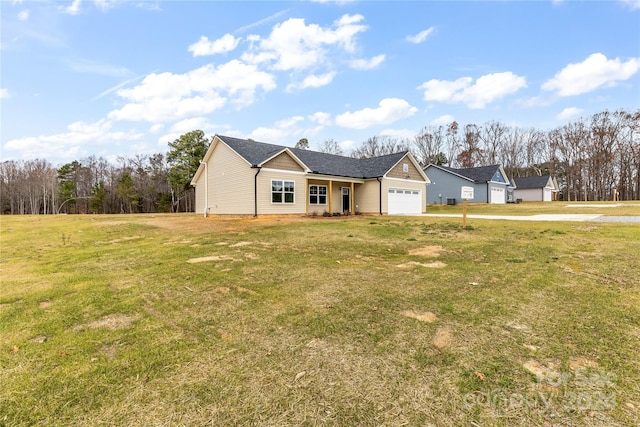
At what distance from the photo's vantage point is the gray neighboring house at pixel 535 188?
46031 mm

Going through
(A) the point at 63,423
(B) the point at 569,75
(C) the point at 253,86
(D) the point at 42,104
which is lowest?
(A) the point at 63,423

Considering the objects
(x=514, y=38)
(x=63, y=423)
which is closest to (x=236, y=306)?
(x=63, y=423)

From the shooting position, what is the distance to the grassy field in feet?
6.56

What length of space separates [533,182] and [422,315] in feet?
181

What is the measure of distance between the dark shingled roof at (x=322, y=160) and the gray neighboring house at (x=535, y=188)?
118ft

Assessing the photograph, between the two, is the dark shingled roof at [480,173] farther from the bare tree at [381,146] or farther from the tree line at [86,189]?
the tree line at [86,189]

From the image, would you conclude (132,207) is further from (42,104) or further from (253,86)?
(253,86)

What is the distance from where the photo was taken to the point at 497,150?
52938 millimetres

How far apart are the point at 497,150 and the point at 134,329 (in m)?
61.7

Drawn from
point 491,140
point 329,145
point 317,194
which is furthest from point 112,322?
point 491,140

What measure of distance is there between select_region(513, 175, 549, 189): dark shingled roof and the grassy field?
A: 49287 mm

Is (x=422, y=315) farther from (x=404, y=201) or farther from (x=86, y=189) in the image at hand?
(x=86, y=189)

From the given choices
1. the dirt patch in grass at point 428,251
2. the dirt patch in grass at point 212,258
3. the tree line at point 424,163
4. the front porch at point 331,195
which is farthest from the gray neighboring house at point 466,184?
the dirt patch in grass at point 212,258

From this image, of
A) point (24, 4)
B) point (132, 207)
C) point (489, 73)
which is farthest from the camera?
point (132, 207)
